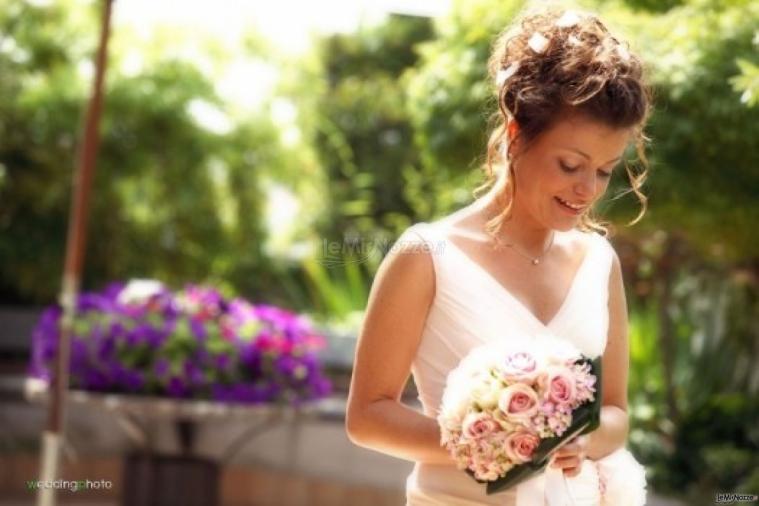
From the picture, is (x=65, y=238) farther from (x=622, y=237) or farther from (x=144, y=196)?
(x=622, y=237)

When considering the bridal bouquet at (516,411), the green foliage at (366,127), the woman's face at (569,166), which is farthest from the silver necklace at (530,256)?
the green foliage at (366,127)

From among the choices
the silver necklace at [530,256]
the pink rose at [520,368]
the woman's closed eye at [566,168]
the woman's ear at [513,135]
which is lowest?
the pink rose at [520,368]

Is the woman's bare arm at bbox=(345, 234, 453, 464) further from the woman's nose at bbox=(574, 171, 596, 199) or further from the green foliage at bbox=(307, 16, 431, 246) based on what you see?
the green foliage at bbox=(307, 16, 431, 246)

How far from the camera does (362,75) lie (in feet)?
41.0

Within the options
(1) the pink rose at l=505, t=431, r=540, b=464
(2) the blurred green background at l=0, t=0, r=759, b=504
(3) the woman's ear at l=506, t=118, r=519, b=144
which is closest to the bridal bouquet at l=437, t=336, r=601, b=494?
(1) the pink rose at l=505, t=431, r=540, b=464

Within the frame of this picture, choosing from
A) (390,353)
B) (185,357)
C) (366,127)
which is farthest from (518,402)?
(366,127)

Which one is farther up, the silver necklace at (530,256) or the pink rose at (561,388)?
the silver necklace at (530,256)

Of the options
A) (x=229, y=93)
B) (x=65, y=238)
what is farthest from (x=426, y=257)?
(x=65, y=238)

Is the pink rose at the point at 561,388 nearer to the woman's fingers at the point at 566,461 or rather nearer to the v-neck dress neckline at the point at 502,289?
the woman's fingers at the point at 566,461

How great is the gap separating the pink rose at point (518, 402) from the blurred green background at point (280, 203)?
124 inches

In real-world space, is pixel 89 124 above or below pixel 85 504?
above

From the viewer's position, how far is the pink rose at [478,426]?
225 centimetres

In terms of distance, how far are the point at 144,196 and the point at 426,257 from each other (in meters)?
7.05

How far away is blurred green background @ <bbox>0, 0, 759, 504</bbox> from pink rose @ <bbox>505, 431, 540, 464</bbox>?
3.20 metres
